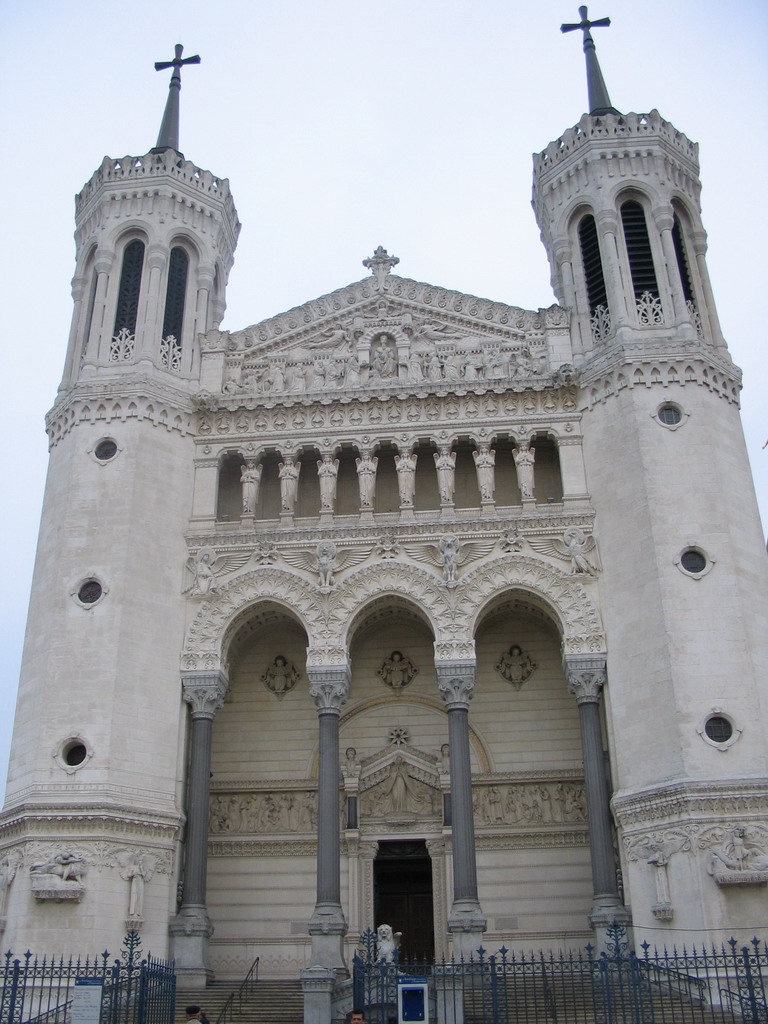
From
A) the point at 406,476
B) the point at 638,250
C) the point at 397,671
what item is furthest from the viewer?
the point at 638,250

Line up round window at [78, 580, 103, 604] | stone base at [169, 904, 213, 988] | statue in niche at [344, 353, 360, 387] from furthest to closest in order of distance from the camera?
statue in niche at [344, 353, 360, 387], round window at [78, 580, 103, 604], stone base at [169, 904, 213, 988]

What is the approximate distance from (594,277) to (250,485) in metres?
9.74

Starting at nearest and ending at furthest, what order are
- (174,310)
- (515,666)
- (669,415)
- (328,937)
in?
(328,937) → (669,415) → (515,666) → (174,310)

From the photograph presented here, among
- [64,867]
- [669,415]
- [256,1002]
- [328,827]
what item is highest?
[669,415]

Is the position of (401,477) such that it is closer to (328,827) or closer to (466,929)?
(328,827)

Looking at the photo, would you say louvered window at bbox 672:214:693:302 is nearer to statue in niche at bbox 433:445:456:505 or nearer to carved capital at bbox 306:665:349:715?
statue in niche at bbox 433:445:456:505

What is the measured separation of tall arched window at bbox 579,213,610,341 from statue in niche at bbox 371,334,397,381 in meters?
4.78

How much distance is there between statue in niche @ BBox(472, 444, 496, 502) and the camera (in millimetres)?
24008

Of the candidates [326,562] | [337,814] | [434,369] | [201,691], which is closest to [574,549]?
[326,562]

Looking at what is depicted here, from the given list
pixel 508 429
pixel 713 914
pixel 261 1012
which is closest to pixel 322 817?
pixel 261 1012

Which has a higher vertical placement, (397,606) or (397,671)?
(397,606)

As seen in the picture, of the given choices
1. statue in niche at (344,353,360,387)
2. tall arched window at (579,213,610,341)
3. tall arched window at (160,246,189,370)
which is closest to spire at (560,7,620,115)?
tall arched window at (579,213,610,341)

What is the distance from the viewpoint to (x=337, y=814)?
21.6 meters

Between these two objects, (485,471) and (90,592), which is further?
(485,471)
